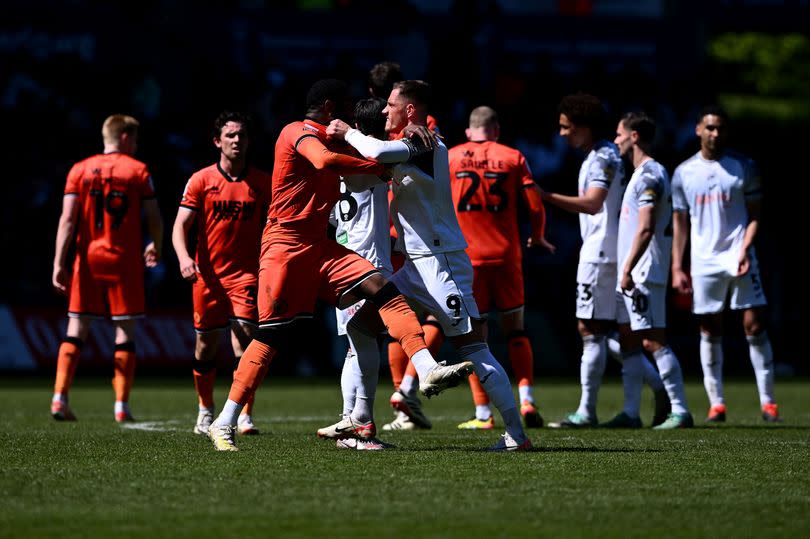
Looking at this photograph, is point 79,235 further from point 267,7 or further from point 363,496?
point 267,7

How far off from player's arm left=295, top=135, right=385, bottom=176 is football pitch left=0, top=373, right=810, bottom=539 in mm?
1609

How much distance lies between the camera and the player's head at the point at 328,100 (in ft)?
25.0

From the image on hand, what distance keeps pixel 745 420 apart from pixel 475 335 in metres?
4.40

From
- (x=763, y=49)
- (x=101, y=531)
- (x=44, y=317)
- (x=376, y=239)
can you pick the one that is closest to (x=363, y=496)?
(x=101, y=531)

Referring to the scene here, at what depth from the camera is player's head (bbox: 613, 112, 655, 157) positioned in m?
10.3

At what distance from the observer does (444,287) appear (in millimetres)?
7426

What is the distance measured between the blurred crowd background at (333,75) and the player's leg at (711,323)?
8.69 meters

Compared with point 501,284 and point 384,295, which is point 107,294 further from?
point 384,295

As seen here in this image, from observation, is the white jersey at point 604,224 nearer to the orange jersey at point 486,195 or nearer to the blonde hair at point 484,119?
the orange jersey at point 486,195

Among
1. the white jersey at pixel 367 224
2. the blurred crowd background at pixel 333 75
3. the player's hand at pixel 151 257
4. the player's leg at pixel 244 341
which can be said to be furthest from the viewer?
the blurred crowd background at pixel 333 75

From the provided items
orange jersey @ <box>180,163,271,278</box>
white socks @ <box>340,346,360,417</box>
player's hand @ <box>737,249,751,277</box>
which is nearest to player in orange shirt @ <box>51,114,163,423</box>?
orange jersey @ <box>180,163,271,278</box>

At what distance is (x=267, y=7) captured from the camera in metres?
23.5

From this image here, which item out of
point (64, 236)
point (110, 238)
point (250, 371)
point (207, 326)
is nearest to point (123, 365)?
point (110, 238)

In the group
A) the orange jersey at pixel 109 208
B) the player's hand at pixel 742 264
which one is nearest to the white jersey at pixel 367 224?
the orange jersey at pixel 109 208
